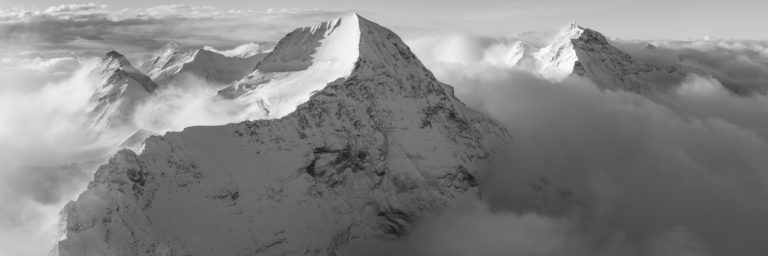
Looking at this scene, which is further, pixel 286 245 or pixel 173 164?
pixel 286 245

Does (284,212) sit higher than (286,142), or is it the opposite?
(286,142)

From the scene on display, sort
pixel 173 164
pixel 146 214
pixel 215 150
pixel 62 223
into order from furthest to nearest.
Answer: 1. pixel 215 150
2. pixel 173 164
3. pixel 146 214
4. pixel 62 223

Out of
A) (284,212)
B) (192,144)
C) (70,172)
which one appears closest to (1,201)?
(70,172)

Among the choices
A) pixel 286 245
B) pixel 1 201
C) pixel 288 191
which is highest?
pixel 288 191

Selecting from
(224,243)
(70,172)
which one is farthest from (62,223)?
(224,243)

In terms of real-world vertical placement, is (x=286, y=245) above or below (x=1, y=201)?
above

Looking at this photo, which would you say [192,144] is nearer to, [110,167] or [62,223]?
[110,167]

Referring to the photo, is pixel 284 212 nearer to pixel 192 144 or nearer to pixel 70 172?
pixel 192 144

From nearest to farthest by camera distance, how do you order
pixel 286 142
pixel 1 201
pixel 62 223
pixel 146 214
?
1. pixel 62 223
2. pixel 1 201
3. pixel 146 214
4. pixel 286 142

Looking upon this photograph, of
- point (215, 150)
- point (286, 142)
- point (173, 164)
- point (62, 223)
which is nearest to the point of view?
point (62, 223)
